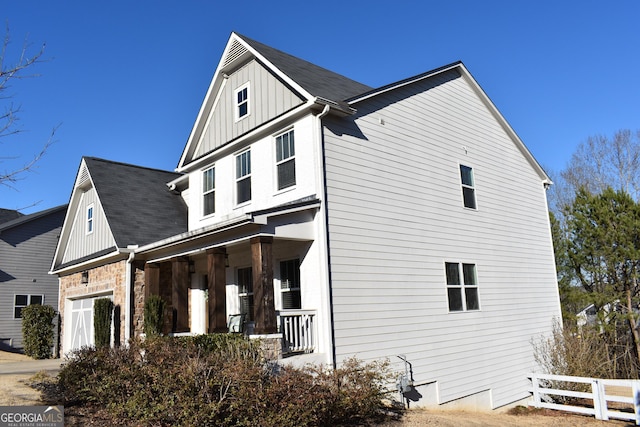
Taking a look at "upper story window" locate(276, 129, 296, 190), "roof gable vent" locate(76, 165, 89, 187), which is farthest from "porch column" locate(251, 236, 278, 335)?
"roof gable vent" locate(76, 165, 89, 187)

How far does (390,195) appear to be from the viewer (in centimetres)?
1241

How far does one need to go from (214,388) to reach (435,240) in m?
7.97

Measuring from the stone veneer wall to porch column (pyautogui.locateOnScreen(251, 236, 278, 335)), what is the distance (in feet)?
22.6

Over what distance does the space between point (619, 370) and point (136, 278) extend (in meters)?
19.4

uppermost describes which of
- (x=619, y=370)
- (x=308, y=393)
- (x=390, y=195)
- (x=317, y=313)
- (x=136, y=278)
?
(x=390, y=195)

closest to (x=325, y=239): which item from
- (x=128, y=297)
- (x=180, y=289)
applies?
(x=180, y=289)

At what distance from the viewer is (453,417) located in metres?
10.3

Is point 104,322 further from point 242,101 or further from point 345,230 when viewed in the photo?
point 345,230

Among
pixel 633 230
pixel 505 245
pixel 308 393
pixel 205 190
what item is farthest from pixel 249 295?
pixel 633 230

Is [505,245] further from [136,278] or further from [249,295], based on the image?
[136,278]

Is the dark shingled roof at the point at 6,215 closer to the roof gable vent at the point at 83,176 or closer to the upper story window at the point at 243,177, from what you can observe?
the roof gable vent at the point at 83,176

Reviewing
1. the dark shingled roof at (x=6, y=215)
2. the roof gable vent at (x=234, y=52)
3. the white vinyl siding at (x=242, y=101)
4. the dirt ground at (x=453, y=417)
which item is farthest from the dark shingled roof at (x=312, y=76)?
the dark shingled roof at (x=6, y=215)

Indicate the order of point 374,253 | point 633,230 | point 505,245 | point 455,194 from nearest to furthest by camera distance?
point 374,253
point 455,194
point 505,245
point 633,230

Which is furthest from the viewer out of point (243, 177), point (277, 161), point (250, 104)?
point (250, 104)
